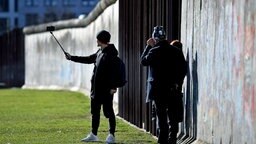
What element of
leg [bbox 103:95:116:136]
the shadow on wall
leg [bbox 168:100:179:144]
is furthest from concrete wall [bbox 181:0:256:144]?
leg [bbox 103:95:116:136]

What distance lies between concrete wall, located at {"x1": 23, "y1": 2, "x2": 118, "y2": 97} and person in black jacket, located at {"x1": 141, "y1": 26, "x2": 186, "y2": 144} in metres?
14.9

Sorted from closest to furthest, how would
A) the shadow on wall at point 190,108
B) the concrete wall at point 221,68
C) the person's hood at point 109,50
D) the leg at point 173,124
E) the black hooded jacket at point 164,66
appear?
the concrete wall at point 221,68 → the black hooded jacket at point 164,66 → the leg at point 173,124 → the shadow on wall at point 190,108 → the person's hood at point 109,50

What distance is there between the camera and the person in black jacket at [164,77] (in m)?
14.3

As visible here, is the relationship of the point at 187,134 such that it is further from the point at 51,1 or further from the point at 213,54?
the point at 51,1

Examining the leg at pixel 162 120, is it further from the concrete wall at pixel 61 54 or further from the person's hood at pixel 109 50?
the concrete wall at pixel 61 54

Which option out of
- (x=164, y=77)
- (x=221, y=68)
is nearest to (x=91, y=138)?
(x=164, y=77)

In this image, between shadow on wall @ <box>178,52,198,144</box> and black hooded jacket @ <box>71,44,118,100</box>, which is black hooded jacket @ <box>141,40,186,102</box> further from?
black hooded jacket @ <box>71,44,118,100</box>

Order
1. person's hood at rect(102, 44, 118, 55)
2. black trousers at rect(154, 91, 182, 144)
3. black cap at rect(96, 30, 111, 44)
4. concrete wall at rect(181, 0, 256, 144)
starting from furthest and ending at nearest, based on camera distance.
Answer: person's hood at rect(102, 44, 118, 55), black cap at rect(96, 30, 111, 44), black trousers at rect(154, 91, 182, 144), concrete wall at rect(181, 0, 256, 144)

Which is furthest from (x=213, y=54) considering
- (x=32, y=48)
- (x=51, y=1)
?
(x=51, y=1)

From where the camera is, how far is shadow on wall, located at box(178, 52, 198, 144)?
14781 mm

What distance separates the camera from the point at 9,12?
455 feet

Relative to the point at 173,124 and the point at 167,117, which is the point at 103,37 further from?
the point at 173,124

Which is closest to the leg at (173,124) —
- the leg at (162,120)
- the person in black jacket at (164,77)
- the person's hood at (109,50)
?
the person in black jacket at (164,77)

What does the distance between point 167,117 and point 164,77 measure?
31.0 inches
